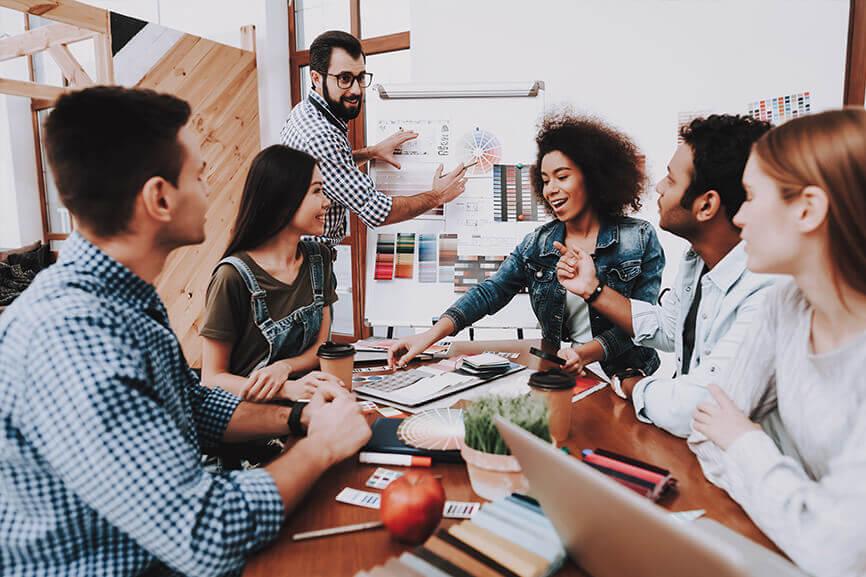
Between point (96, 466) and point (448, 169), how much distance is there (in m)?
2.20

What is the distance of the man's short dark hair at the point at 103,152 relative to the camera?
827 millimetres

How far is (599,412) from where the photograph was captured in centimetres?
128

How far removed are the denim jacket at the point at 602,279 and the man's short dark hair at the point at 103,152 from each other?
1266 mm

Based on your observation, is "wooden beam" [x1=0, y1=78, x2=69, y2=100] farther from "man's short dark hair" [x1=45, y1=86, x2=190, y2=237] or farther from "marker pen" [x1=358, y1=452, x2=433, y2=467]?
"marker pen" [x1=358, y1=452, x2=433, y2=467]

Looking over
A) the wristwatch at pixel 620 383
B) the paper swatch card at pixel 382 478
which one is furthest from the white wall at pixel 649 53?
the paper swatch card at pixel 382 478

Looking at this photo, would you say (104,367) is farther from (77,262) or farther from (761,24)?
(761,24)

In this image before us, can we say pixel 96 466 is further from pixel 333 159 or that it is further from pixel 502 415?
pixel 333 159

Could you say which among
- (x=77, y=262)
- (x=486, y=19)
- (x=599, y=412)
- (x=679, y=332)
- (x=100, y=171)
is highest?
(x=486, y=19)

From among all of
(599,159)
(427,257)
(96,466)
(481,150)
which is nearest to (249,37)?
(481,150)

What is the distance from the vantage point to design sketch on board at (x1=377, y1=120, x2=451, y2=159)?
2.69 meters

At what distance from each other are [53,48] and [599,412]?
4069mm

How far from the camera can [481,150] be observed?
105 inches

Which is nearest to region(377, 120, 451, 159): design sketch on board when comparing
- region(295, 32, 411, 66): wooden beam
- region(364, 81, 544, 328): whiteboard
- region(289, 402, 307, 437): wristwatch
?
region(364, 81, 544, 328): whiteboard

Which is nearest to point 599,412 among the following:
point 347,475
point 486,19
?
point 347,475
